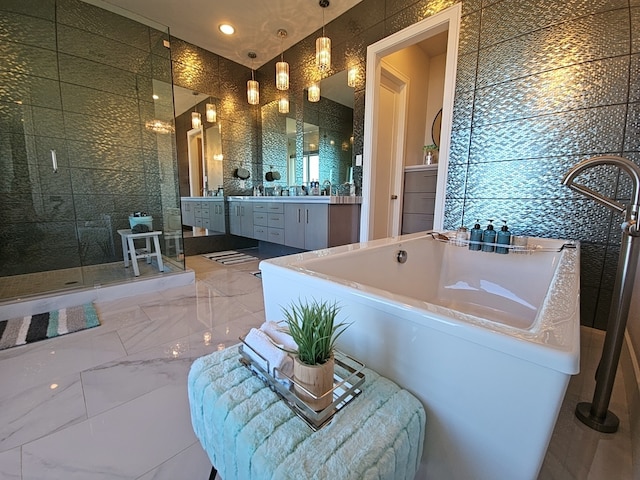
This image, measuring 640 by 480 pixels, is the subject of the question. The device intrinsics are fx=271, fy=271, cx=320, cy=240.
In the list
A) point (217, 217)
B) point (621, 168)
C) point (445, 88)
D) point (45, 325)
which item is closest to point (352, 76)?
point (445, 88)

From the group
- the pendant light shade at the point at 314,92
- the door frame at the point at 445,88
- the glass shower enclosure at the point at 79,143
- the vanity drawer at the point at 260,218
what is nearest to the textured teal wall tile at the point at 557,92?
the door frame at the point at 445,88

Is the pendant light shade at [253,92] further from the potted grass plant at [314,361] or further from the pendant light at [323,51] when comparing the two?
the potted grass plant at [314,361]

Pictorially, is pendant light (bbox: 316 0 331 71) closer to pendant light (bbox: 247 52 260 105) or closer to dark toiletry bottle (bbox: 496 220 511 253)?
pendant light (bbox: 247 52 260 105)

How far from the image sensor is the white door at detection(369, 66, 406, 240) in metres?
3.20

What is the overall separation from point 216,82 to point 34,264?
10.1 ft

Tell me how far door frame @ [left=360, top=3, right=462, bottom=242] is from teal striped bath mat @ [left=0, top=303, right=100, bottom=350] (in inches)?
98.3

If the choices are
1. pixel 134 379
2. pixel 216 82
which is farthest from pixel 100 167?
pixel 134 379

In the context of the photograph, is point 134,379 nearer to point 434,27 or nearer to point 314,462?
point 314,462

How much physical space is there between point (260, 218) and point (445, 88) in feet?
8.03

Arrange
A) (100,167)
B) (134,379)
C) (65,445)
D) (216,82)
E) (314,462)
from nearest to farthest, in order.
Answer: (314,462) → (65,445) → (134,379) → (100,167) → (216,82)

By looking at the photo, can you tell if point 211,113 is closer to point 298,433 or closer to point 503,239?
point 503,239

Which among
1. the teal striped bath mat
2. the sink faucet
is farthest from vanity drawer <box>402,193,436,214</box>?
the teal striped bath mat

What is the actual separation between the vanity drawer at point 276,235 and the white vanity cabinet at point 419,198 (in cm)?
153

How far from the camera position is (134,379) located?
4.36 ft
